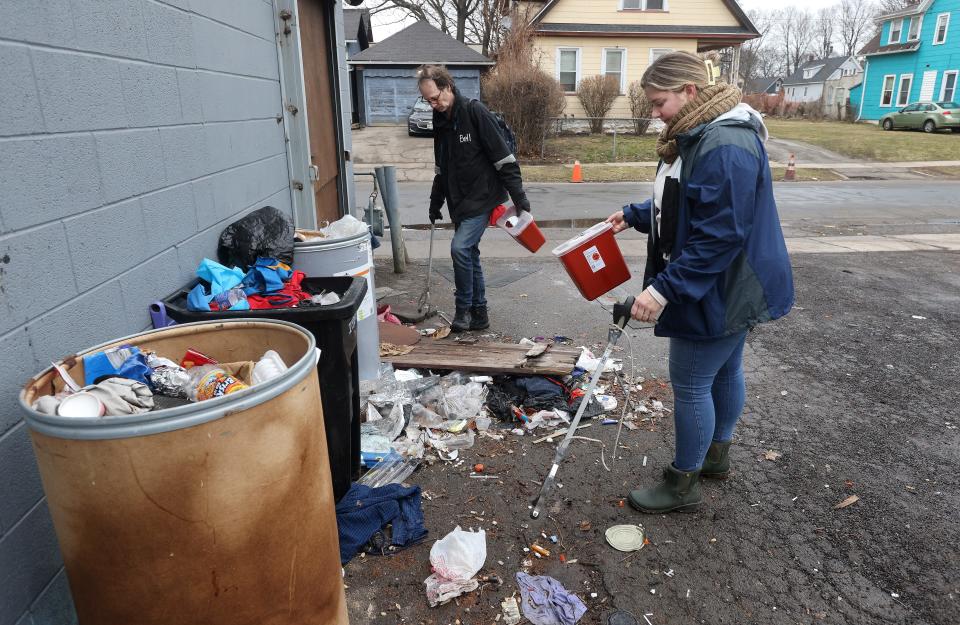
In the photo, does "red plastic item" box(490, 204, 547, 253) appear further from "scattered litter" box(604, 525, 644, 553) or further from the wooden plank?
"scattered litter" box(604, 525, 644, 553)

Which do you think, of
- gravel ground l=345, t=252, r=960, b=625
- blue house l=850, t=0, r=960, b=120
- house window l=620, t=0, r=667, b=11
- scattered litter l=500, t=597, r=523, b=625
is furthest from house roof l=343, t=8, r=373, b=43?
scattered litter l=500, t=597, r=523, b=625

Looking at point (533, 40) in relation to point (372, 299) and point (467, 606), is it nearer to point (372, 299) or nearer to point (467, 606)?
point (372, 299)

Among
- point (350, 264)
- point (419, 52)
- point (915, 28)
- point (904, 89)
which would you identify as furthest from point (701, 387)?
point (915, 28)

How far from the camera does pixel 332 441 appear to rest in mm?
3033

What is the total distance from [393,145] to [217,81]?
64.8 ft

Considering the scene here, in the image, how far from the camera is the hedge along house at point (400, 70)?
1082 inches

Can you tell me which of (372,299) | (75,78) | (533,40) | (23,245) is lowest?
(372,299)

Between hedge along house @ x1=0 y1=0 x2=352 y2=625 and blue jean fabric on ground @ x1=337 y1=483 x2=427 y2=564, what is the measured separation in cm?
106

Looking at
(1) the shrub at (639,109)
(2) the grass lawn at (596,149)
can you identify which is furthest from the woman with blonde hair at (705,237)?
(1) the shrub at (639,109)

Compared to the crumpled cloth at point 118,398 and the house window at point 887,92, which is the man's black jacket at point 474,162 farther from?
the house window at point 887,92

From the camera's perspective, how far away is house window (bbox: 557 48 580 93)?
1055 inches

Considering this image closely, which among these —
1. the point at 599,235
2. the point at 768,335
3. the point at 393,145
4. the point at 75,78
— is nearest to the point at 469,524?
the point at 599,235

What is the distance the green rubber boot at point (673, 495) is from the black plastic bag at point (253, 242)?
233 centimetres

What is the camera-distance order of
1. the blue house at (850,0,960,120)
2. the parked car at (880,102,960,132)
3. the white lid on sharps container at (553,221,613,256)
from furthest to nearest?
the blue house at (850,0,960,120), the parked car at (880,102,960,132), the white lid on sharps container at (553,221,613,256)
